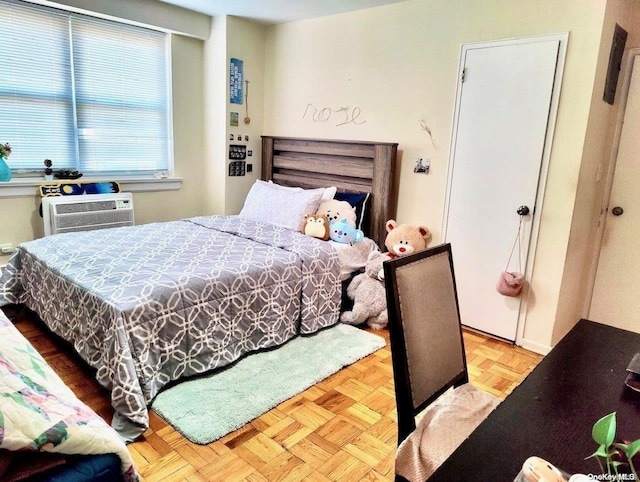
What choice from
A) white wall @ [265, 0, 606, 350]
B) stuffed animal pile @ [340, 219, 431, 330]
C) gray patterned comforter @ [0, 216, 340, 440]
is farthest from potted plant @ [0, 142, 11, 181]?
stuffed animal pile @ [340, 219, 431, 330]

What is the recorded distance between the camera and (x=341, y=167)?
3.72 m

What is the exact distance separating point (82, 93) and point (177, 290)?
7.75 ft

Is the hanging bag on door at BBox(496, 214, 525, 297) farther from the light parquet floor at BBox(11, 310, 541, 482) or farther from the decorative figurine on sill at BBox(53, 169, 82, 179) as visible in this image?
the decorative figurine on sill at BBox(53, 169, 82, 179)

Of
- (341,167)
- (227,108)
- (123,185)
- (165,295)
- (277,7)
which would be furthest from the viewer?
(227,108)

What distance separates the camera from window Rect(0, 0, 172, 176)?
326 cm

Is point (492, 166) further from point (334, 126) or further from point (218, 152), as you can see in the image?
point (218, 152)

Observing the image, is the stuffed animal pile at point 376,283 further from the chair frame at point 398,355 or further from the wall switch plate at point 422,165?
the chair frame at point 398,355

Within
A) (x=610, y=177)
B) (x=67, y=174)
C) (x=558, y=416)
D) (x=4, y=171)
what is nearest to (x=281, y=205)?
(x=67, y=174)

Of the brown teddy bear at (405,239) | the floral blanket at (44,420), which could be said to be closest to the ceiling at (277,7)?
the brown teddy bear at (405,239)

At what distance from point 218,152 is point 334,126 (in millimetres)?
1150

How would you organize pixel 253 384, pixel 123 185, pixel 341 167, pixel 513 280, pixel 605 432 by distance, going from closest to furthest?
pixel 605 432 < pixel 253 384 < pixel 513 280 < pixel 341 167 < pixel 123 185

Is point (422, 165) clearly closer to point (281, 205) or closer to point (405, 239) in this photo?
point (405, 239)

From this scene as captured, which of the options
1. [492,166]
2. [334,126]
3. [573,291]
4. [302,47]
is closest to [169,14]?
[302,47]

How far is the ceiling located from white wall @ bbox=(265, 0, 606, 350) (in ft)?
0.33
